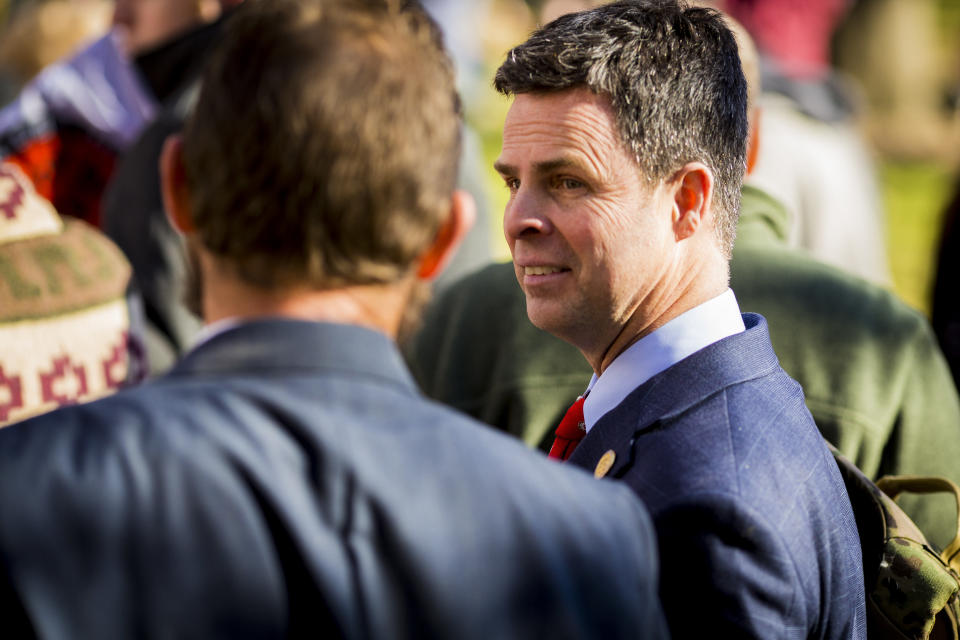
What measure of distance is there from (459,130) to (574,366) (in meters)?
1.20

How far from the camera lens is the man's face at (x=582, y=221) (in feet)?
6.05

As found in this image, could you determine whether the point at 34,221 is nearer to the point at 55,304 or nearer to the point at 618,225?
the point at 55,304

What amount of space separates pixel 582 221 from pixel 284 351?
2.60ft

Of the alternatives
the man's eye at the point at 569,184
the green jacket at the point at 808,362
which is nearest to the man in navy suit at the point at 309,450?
the man's eye at the point at 569,184

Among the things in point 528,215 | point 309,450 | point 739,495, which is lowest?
point 739,495

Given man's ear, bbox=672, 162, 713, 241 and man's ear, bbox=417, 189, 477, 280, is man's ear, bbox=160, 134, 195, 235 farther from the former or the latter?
man's ear, bbox=672, 162, 713, 241

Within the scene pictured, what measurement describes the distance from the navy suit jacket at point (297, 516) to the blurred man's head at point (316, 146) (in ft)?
0.30

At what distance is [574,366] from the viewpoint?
2.48m

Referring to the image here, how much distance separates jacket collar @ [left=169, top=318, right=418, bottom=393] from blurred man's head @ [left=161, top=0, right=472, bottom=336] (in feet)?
0.20

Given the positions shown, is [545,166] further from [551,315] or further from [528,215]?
[551,315]

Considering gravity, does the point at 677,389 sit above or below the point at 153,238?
above

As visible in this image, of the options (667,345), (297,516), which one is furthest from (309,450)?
(667,345)

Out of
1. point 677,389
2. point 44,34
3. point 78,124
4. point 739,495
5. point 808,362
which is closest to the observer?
point 739,495

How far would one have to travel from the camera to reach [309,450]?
1185 mm
